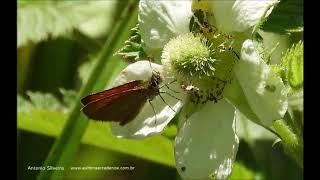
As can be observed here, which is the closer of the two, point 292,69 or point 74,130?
point 292,69

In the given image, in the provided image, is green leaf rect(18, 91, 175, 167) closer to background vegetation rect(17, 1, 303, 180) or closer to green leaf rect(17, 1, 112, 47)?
background vegetation rect(17, 1, 303, 180)

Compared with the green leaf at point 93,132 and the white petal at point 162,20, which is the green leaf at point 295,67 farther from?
the green leaf at point 93,132

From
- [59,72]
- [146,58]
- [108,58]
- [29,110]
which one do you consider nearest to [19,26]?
[59,72]

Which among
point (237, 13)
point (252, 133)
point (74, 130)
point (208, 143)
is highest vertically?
point (237, 13)

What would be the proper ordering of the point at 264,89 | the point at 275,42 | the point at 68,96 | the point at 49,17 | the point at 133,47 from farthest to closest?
the point at 49,17 → the point at 68,96 → the point at 275,42 → the point at 133,47 → the point at 264,89

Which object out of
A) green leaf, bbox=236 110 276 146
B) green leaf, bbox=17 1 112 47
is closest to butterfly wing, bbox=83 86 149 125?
green leaf, bbox=236 110 276 146

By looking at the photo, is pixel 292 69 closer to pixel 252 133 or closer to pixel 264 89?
pixel 264 89

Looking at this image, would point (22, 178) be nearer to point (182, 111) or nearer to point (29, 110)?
point (29, 110)

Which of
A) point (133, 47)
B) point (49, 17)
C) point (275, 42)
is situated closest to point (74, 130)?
point (133, 47)

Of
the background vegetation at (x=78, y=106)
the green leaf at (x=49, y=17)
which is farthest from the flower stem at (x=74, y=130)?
the green leaf at (x=49, y=17)
